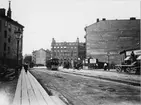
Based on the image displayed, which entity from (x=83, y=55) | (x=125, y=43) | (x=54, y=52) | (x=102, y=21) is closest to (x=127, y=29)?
(x=125, y=43)

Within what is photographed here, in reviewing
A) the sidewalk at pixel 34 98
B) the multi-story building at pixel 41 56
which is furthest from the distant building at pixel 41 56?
the sidewalk at pixel 34 98

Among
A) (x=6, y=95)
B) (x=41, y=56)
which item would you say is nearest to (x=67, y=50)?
(x=41, y=56)

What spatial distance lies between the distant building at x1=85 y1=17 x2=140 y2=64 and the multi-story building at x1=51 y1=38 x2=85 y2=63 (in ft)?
151

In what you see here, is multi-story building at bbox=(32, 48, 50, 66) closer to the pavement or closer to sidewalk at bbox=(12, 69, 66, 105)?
the pavement

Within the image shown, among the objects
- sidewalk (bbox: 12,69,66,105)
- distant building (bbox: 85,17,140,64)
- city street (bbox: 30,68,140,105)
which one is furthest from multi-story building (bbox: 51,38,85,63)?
sidewalk (bbox: 12,69,66,105)

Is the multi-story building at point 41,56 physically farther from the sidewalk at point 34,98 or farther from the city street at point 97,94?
the sidewalk at point 34,98

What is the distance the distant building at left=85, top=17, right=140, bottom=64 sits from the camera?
58500mm

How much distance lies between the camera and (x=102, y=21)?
6191 cm

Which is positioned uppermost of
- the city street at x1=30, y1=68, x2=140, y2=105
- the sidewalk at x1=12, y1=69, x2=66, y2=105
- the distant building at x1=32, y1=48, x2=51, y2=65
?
the distant building at x1=32, y1=48, x2=51, y2=65

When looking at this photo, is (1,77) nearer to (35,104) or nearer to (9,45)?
(35,104)

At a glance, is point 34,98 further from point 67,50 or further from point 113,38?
point 67,50

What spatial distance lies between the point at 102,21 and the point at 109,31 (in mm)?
4346

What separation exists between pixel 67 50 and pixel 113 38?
179 feet

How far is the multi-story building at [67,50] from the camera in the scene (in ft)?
361
